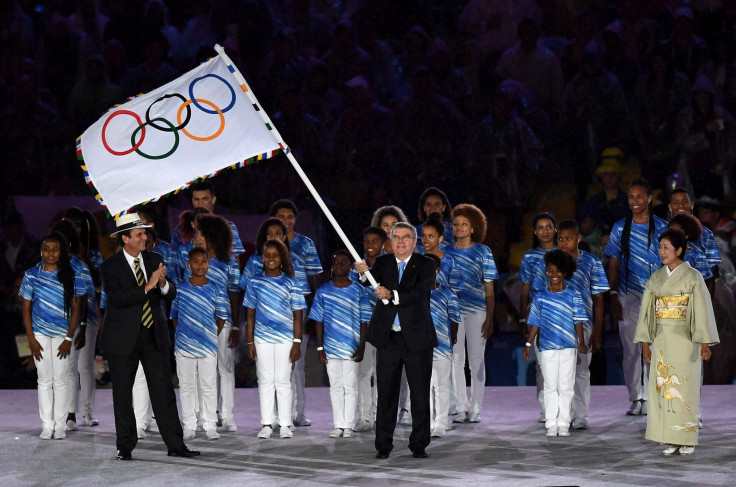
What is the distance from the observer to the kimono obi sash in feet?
23.0

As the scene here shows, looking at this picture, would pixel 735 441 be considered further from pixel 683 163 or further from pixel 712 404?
pixel 683 163

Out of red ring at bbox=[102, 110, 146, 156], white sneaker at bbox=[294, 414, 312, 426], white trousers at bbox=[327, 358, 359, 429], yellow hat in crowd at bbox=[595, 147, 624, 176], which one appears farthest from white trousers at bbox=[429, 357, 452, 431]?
yellow hat in crowd at bbox=[595, 147, 624, 176]

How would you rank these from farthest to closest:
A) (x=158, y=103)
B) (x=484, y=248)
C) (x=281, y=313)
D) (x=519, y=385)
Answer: (x=519, y=385), (x=484, y=248), (x=281, y=313), (x=158, y=103)

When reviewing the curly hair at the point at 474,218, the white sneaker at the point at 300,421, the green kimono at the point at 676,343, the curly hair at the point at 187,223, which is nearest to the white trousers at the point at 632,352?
the curly hair at the point at 474,218

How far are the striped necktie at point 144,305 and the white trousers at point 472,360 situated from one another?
93.2 inches

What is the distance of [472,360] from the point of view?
8422mm

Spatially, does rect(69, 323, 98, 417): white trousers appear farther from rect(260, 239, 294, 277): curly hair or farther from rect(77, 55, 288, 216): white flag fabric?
rect(77, 55, 288, 216): white flag fabric

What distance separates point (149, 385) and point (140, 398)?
88 cm

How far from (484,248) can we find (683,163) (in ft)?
10.4

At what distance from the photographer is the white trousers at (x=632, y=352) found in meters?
8.55

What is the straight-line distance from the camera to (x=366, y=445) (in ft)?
24.4

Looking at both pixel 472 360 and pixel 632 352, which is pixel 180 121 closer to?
pixel 472 360

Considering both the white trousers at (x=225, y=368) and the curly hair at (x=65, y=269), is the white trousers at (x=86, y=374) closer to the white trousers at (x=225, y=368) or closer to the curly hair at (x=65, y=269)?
the curly hair at (x=65, y=269)

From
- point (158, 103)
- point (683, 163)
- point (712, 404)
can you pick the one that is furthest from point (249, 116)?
point (683, 163)
